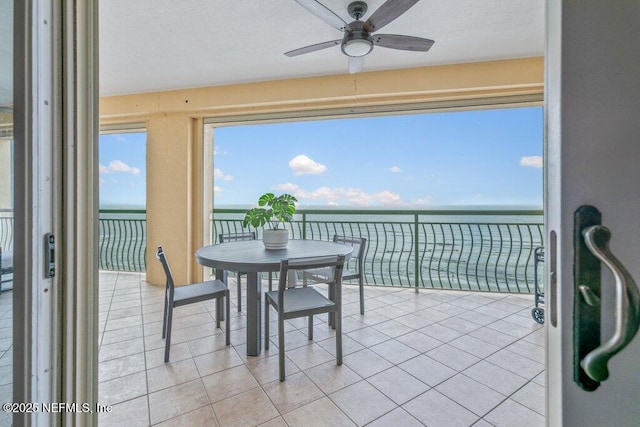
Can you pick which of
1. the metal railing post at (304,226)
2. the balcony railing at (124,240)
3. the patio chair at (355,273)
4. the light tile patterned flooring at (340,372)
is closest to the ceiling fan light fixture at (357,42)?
the patio chair at (355,273)

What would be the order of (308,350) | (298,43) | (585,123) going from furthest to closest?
(298,43) → (308,350) → (585,123)

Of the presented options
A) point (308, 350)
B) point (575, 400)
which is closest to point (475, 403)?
point (308, 350)

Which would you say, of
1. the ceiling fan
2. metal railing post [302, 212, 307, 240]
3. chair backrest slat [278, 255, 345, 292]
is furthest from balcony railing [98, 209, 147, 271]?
the ceiling fan

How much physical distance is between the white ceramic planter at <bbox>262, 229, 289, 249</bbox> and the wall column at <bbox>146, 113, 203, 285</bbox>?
6.75 feet

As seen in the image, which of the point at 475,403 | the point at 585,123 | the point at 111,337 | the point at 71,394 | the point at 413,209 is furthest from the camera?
the point at 413,209

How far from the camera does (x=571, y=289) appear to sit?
21.0 inches

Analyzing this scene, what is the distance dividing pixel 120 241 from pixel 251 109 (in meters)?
3.29

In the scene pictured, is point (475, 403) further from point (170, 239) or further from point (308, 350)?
point (170, 239)

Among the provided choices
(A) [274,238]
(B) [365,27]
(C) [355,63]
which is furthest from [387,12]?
(A) [274,238]

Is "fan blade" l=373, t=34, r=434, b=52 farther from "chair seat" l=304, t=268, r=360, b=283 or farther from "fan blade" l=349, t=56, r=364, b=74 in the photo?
"chair seat" l=304, t=268, r=360, b=283

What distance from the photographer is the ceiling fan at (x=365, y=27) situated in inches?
74.1

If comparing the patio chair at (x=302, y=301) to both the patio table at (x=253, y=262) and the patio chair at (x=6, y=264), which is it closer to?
the patio table at (x=253, y=262)

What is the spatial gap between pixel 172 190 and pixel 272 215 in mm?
2329

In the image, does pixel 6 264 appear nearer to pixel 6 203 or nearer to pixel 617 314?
pixel 6 203
